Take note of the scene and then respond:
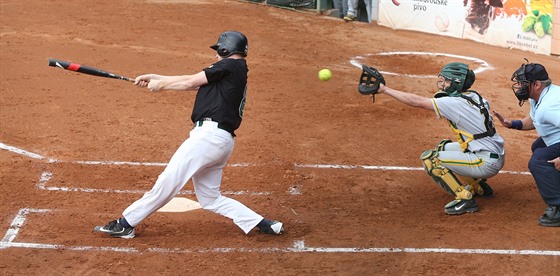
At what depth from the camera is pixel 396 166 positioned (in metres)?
10.0

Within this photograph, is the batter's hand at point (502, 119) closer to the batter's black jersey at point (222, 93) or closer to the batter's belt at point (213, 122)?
the batter's black jersey at point (222, 93)

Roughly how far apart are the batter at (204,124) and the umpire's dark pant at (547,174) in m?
2.88

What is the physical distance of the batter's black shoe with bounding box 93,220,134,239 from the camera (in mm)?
7660

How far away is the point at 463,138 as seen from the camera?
847 cm

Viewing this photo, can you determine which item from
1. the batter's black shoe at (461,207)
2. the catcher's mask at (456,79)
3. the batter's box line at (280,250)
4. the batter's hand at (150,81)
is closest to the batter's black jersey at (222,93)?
the batter's hand at (150,81)

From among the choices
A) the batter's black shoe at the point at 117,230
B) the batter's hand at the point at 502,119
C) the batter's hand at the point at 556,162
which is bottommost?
the batter's black shoe at the point at 117,230

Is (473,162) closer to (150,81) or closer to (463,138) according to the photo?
(463,138)

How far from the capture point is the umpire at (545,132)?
8031 mm

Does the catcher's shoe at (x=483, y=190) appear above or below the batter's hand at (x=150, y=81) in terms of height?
below

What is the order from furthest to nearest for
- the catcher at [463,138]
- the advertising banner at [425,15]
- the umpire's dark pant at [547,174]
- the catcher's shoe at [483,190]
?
the advertising banner at [425,15], the catcher's shoe at [483,190], the catcher at [463,138], the umpire's dark pant at [547,174]

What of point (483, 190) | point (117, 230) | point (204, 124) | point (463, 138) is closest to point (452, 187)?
point (463, 138)

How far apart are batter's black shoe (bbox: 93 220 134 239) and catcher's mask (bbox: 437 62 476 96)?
353cm

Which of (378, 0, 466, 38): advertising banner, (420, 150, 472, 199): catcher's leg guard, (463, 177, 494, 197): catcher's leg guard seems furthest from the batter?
(378, 0, 466, 38): advertising banner

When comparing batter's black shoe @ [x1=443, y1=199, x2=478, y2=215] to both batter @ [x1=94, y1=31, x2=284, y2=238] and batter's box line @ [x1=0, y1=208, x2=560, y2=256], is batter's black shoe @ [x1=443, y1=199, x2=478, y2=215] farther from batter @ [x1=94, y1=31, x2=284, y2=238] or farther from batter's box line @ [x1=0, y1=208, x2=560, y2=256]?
batter @ [x1=94, y1=31, x2=284, y2=238]
